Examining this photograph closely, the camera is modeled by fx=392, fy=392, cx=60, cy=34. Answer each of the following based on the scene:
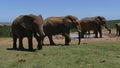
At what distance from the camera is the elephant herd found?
18267mm

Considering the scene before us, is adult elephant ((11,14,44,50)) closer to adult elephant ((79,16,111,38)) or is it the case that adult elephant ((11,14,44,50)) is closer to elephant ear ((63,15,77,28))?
elephant ear ((63,15,77,28))

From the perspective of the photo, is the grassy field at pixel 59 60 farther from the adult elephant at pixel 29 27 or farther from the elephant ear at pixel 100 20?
the elephant ear at pixel 100 20

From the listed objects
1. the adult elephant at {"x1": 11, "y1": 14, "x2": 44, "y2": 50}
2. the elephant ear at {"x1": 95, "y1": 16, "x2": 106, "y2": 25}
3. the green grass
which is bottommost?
the green grass

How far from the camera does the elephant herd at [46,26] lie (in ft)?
59.9

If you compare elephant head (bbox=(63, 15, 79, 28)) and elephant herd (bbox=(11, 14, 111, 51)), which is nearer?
elephant herd (bbox=(11, 14, 111, 51))

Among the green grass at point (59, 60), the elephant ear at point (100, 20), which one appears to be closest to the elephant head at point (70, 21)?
the green grass at point (59, 60)

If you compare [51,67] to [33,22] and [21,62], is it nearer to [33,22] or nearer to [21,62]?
[21,62]

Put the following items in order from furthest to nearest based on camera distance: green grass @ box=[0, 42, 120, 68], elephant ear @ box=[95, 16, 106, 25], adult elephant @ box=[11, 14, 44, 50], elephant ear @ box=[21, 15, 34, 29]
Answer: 1. elephant ear @ box=[95, 16, 106, 25]
2. elephant ear @ box=[21, 15, 34, 29]
3. adult elephant @ box=[11, 14, 44, 50]
4. green grass @ box=[0, 42, 120, 68]

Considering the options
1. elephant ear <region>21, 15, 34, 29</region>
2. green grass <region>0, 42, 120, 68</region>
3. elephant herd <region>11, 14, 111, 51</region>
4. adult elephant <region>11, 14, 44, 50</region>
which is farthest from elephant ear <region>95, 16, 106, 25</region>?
green grass <region>0, 42, 120, 68</region>

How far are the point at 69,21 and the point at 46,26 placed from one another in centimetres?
136

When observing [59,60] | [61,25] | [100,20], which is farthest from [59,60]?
[100,20]

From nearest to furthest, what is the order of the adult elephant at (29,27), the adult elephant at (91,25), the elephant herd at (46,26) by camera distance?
the adult elephant at (29,27) → the elephant herd at (46,26) → the adult elephant at (91,25)

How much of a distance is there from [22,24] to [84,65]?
6548mm

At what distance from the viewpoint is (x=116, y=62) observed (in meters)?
13.5
